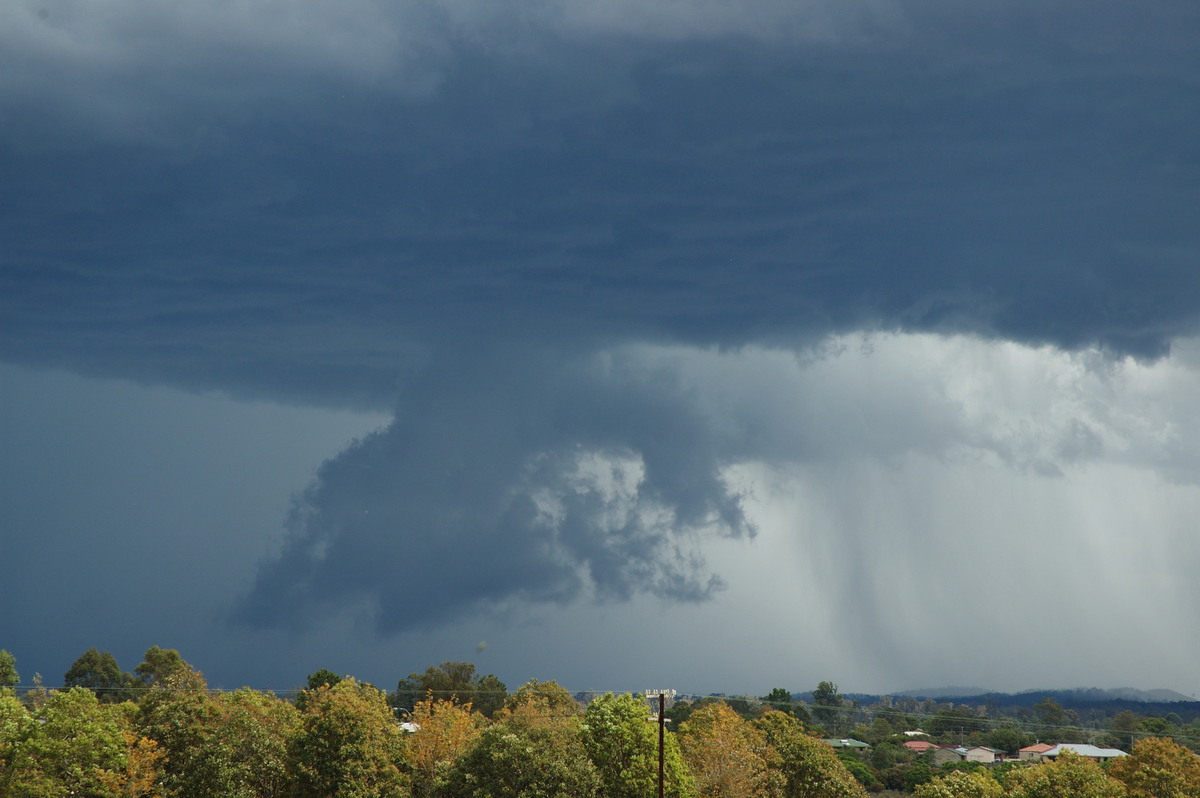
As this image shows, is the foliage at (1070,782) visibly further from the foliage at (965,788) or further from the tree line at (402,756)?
the foliage at (965,788)

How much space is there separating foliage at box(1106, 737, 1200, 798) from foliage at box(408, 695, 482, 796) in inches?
1980

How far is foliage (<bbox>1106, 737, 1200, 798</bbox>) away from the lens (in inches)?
3231

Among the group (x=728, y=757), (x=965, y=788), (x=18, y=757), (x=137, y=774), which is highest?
(x=18, y=757)

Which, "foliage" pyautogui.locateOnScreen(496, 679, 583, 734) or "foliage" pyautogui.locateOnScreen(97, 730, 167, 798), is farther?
"foliage" pyautogui.locateOnScreen(496, 679, 583, 734)

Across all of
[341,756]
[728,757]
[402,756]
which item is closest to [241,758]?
[341,756]

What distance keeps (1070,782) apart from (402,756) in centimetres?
4880

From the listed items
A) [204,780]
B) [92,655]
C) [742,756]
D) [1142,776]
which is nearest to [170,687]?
[204,780]

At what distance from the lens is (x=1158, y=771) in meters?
82.6

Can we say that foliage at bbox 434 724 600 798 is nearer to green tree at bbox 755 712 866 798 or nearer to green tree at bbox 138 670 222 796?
green tree at bbox 138 670 222 796

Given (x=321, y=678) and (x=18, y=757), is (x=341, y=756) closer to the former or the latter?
(x=18, y=757)

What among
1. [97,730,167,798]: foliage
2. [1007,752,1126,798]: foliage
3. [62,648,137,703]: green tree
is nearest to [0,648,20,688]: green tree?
[62,648,137,703]: green tree

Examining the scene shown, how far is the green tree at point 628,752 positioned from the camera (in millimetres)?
76438

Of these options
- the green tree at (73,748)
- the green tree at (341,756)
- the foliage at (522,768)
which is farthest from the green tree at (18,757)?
the foliage at (522,768)

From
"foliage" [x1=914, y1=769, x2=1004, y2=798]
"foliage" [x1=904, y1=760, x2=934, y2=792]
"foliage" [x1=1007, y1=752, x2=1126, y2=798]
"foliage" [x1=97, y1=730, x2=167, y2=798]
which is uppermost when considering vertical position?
"foliage" [x1=97, y1=730, x2=167, y2=798]
